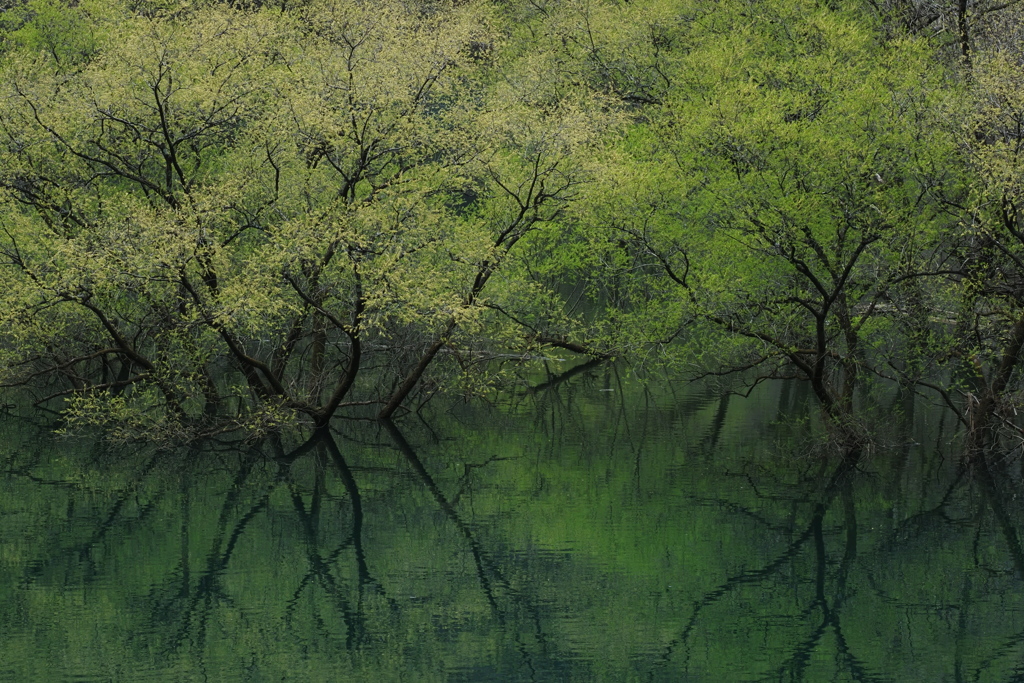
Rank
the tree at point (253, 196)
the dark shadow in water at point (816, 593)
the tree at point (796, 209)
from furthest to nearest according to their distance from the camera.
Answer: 1. the tree at point (253, 196)
2. the tree at point (796, 209)
3. the dark shadow in water at point (816, 593)

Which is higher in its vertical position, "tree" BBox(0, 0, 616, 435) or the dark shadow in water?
"tree" BBox(0, 0, 616, 435)

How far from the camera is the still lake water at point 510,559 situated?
49.2 ft

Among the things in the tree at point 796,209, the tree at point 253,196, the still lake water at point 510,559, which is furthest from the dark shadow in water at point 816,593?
the tree at point 253,196

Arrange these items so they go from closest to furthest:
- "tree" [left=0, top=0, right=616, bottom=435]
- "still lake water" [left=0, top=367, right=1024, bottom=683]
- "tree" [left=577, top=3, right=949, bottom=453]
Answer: "still lake water" [left=0, top=367, right=1024, bottom=683]
"tree" [left=577, top=3, right=949, bottom=453]
"tree" [left=0, top=0, right=616, bottom=435]

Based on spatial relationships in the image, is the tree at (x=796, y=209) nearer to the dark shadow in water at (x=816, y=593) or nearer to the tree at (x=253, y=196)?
the tree at (x=253, y=196)

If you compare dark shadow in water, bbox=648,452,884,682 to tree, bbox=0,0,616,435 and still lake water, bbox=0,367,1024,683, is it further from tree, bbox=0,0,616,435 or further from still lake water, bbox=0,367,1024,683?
tree, bbox=0,0,616,435

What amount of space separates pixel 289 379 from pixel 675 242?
11.6m

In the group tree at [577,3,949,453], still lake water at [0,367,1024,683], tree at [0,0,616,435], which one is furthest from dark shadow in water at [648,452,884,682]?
tree at [0,0,616,435]

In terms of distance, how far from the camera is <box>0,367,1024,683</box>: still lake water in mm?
14992

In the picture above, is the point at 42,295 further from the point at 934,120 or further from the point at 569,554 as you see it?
the point at 934,120

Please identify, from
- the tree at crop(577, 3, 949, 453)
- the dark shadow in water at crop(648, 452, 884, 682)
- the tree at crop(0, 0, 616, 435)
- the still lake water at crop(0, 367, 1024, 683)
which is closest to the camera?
the dark shadow in water at crop(648, 452, 884, 682)

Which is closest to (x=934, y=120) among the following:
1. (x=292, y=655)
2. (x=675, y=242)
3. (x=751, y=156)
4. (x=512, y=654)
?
(x=751, y=156)

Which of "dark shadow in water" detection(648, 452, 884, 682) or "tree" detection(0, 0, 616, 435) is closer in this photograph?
"dark shadow in water" detection(648, 452, 884, 682)

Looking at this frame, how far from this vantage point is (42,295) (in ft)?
87.5
